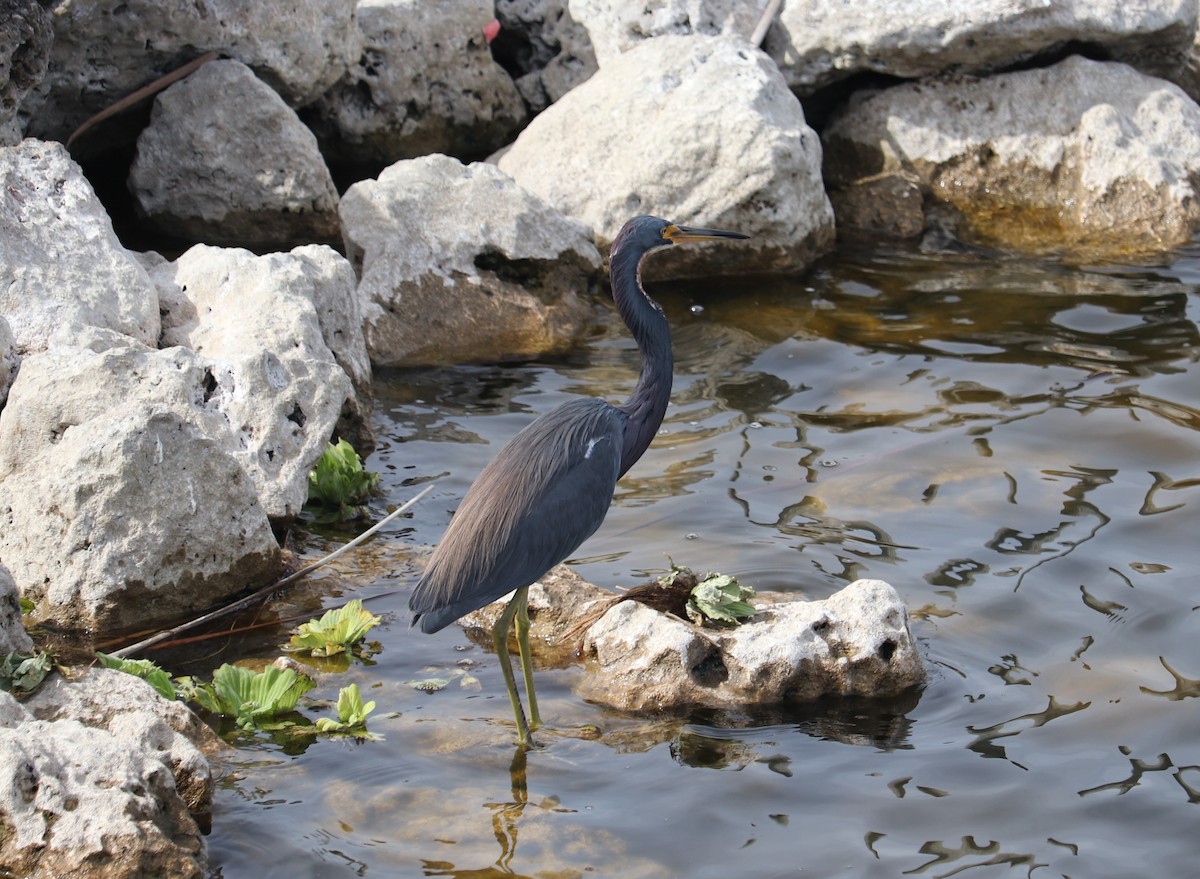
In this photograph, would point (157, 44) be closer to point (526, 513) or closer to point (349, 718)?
point (526, 513)

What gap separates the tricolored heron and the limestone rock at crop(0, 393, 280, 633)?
0.92 metres

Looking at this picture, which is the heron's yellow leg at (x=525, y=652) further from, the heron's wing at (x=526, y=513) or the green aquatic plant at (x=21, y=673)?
the green aquatic plant at (x=21, y=673)

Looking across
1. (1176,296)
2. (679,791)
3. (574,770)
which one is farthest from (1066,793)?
(1176,296)

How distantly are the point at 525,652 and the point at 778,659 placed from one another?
34.9 inches

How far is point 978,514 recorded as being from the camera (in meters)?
6.48

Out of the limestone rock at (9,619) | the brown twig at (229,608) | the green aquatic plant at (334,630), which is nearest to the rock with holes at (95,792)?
the limestone rock at (9,619)

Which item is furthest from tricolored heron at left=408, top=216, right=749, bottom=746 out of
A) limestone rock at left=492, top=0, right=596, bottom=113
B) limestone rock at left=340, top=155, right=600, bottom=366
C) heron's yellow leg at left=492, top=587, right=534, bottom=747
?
limestone rock at left=492, top=0, right=596, bottom=113

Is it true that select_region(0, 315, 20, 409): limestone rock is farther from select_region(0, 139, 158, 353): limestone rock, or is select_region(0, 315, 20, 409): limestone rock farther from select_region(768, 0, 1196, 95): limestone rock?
select_region(768, 0, 1196, 95): limestone rock

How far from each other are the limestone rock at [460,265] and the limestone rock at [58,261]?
5.85 ft

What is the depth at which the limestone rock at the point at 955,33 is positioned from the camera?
9594mm

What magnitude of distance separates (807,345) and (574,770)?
14.4 feet

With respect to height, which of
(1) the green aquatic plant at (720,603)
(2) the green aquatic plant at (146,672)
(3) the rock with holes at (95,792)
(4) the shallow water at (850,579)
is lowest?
(4) the shallow water at (850,579)

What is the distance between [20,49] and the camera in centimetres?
680

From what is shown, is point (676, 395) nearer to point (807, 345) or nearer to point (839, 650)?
point (807, 345)
